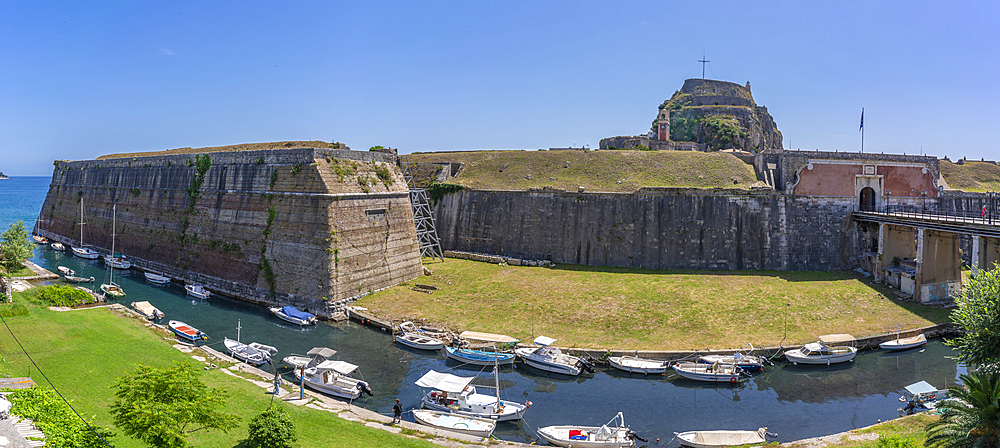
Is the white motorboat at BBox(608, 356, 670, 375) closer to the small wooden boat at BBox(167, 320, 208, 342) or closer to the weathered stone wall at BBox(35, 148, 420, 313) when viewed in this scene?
the weathered stone wall at BBox(35, 148, 420, 313)

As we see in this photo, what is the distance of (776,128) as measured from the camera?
94938mm

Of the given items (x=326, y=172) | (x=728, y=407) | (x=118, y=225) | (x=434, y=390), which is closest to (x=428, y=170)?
(x=326, y=172)

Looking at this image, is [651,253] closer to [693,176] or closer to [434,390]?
[693,176]

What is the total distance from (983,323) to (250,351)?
29.7 metres


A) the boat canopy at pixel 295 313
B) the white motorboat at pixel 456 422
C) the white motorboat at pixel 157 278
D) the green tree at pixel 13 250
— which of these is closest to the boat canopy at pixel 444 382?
the white motorboat at pixel 456 422

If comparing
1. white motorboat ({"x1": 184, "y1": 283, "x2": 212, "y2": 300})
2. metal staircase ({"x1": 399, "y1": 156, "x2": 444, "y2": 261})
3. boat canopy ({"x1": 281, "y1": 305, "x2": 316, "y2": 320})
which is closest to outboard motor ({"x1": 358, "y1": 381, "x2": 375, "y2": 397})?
boat canopy ({"x1": 281, "y1": 305, "x2": 316, "y2": 320})

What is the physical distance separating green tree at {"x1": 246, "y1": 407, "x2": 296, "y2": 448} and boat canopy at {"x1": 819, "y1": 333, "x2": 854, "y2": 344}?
27131 mm

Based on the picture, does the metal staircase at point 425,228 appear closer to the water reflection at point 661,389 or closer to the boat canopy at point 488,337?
the water reflection at point 661,389

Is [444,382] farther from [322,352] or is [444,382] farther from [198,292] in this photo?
[198,292]

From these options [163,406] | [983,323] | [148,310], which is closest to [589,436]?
[983,323]

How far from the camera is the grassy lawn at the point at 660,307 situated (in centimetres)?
3073

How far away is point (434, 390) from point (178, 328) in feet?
54.9

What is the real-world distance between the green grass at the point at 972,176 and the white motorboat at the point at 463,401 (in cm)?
5687

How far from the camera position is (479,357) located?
92.3ft
